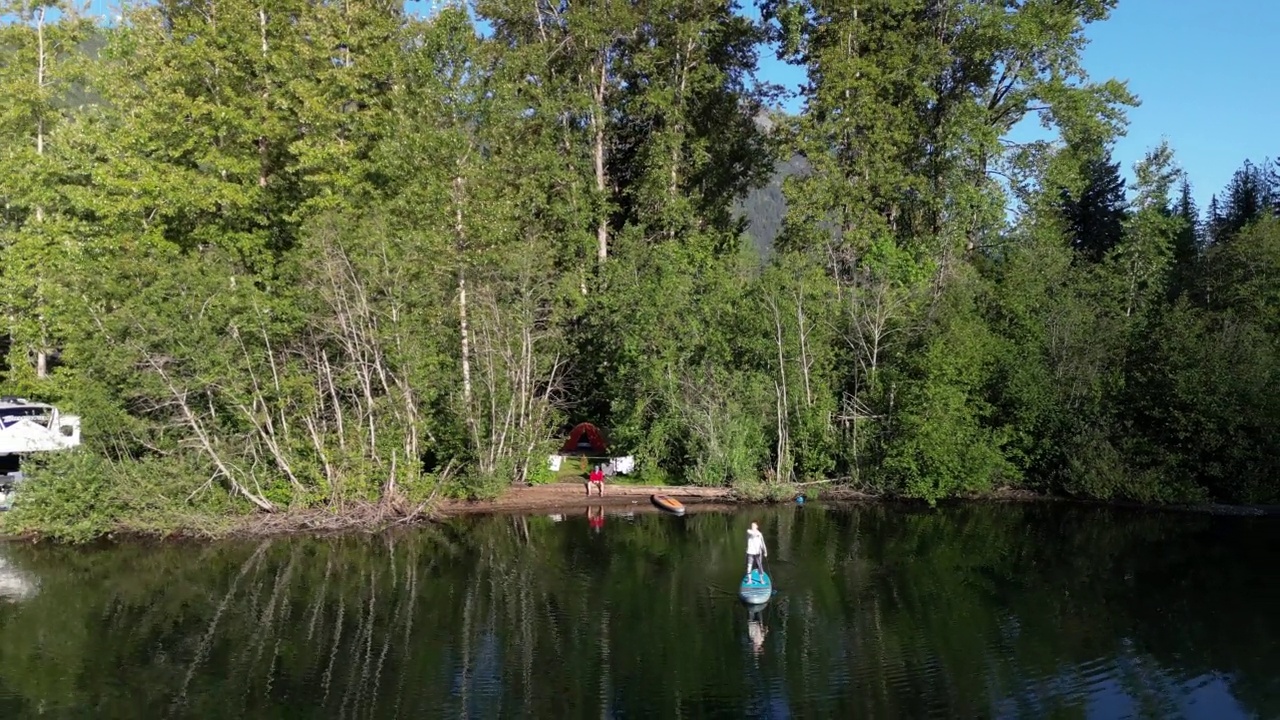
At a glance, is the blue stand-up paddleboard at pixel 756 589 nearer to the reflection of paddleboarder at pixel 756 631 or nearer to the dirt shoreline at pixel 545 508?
the reflection of paddleboarder at pixel 756 631

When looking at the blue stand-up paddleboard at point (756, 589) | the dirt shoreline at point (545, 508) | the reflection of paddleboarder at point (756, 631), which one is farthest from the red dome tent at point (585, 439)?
the reflection of paddleboarder at point (756, 631)

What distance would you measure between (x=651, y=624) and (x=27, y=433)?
59.4 ft

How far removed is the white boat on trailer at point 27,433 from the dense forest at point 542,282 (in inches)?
31.6

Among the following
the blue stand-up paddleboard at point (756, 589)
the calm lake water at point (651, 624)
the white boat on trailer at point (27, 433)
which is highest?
the white boat on trailer at point (27, 433)

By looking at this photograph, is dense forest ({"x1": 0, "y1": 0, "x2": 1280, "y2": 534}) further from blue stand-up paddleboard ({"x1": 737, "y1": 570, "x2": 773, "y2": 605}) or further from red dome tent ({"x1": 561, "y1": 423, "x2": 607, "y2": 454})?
blue stand-up paddleboard ({"x1": 737, "y1": 570, "x2": 773, "y2": 605})

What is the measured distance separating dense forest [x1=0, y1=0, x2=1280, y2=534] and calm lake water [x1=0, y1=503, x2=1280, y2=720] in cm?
294

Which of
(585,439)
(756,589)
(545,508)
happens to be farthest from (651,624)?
(585,439)

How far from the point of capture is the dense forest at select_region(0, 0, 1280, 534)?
23.3m

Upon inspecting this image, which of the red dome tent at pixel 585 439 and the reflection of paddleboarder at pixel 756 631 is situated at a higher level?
the red dome tent at pixel 585 439

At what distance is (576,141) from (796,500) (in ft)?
55.7

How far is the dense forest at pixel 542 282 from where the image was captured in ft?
76.3

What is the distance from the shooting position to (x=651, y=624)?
16094mm

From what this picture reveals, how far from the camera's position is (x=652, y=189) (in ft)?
116

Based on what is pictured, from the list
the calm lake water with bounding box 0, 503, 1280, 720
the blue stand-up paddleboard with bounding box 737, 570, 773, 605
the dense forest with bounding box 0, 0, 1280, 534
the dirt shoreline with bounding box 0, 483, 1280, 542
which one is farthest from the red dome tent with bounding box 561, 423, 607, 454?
the blue stand-up paddleboard with bounding box 737, 570, 773, 605
